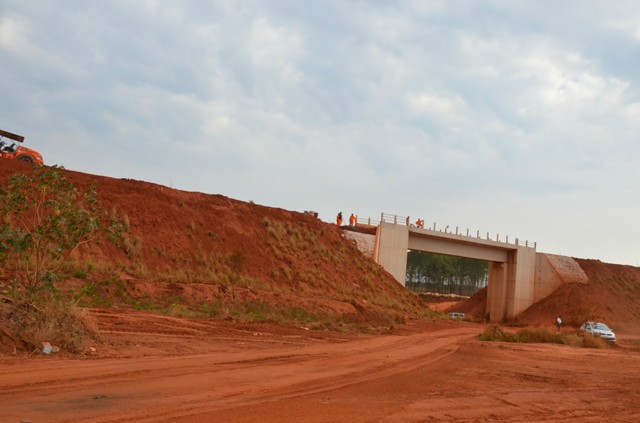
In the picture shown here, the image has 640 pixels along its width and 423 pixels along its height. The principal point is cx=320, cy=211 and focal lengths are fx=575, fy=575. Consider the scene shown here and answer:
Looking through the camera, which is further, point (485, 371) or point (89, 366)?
point (485, 371)

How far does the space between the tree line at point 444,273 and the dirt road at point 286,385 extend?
276 ft

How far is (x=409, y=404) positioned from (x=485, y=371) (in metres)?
5.98

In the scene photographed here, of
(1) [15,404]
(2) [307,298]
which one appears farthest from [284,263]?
(1) [15,404]

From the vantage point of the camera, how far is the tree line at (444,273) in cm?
10047

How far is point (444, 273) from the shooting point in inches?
3979

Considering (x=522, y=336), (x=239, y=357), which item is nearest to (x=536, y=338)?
(x=522, y=336)

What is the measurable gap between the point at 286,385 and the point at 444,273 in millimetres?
94532

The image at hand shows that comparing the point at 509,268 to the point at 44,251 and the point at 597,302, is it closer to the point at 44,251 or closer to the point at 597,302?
the point at 597,302

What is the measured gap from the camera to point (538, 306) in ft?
206

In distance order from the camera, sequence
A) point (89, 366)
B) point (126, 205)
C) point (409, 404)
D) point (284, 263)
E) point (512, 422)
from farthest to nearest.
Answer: point (284, 263) → point (126, 205) → point (89, 366) → point (409, 404) → point (512, 422)

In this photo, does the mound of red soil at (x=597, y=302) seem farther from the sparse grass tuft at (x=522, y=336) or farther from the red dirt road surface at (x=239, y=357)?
the sparse grass tuft at (x=522, y=336)

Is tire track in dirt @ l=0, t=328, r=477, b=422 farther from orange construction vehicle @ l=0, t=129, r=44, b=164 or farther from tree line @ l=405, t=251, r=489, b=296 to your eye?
tree line @ l=405, t=251, r=489, b=296

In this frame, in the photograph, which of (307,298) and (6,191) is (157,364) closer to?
(6,191)

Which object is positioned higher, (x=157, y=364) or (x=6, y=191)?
(x=6, y=191)
